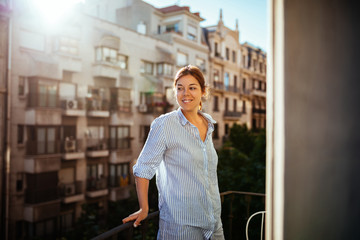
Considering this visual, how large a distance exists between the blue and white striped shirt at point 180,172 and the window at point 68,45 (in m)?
12.9

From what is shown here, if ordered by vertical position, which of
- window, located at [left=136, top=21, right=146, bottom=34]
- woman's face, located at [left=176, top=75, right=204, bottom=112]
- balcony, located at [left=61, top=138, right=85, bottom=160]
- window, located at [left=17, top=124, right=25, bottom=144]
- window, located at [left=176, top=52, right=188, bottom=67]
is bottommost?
balcony, located at [left=61, top=138, right=85, bottom=160]

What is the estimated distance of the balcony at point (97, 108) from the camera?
14.3 m

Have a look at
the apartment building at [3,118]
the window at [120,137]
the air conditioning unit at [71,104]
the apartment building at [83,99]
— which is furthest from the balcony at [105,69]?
the apartment building at [3,118]

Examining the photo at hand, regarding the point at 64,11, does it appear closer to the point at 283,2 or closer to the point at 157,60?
the point at 157,60

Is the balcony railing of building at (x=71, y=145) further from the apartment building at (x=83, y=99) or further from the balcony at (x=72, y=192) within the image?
the balcony at (x=72, y=192)

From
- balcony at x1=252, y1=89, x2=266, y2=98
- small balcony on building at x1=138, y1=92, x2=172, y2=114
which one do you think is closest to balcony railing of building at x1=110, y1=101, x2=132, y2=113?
small balcony on building at x1=138, y1=92, x2=172, y2=114

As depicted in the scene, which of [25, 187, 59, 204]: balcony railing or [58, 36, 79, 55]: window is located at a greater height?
[58, 36, 79, 55]: window

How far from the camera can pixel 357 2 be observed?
89 centimetres

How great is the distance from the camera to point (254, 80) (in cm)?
2842

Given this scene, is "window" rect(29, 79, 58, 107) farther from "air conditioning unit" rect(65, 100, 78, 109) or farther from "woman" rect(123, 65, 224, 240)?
"woman" rect(123, 65, 224, 240)

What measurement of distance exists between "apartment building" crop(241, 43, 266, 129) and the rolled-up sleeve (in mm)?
25187

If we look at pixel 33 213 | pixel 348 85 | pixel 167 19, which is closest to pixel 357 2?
pixel 348 85

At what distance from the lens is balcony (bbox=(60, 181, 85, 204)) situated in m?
13.4

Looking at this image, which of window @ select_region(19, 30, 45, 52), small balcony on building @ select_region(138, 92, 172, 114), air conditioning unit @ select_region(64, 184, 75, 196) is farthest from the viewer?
small balcony on building @ select_region(138, 92, 172, 114)
